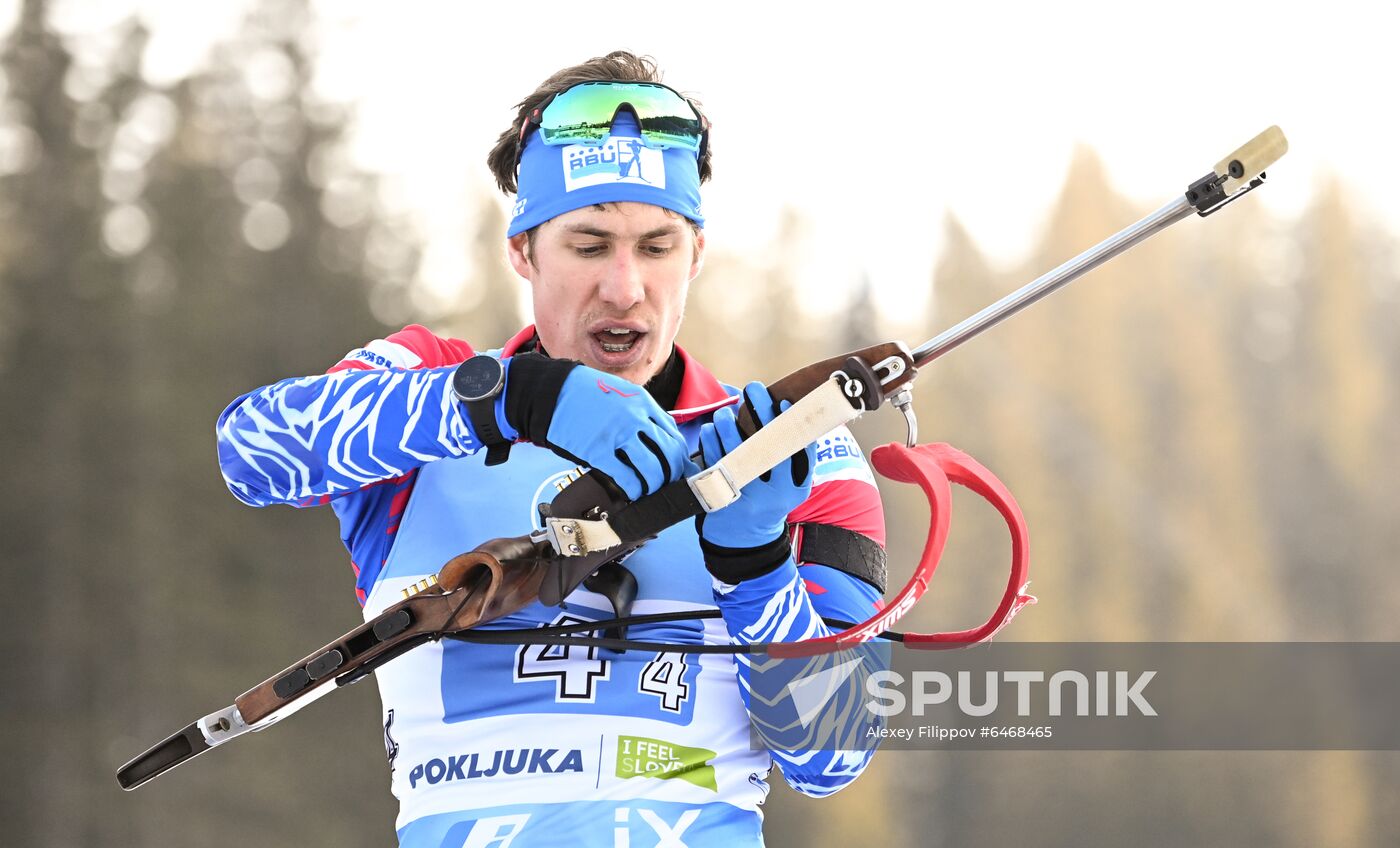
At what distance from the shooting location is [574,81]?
3148 mm

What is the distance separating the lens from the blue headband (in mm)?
2992

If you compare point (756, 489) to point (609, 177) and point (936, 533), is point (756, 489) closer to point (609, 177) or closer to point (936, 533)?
point (936, 533)

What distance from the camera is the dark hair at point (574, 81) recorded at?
125 inches

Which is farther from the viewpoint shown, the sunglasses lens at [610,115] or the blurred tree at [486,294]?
the blurred tree at [486,294]

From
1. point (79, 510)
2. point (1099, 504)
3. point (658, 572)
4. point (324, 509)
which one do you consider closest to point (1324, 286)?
point (1099, 504)

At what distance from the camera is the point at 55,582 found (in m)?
18.5

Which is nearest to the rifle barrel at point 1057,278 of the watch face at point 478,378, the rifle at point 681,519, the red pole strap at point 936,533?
the rifle at point 681,519

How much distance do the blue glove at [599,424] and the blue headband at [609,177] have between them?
55cm

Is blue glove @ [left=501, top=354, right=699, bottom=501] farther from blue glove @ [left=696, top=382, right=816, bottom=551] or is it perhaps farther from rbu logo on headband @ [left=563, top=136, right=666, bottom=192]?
rbu logo on headband @ [left=563, top=136, right=666, bottom=192]

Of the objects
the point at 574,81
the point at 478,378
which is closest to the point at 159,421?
the point at 574,81

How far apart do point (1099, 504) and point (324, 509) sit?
726 inches

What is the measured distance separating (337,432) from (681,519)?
605 millimetres

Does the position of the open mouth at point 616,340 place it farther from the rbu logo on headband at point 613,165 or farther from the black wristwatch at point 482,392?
the black wristwatch at point 482,392

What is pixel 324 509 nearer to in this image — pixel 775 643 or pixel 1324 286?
pixel 775 643
